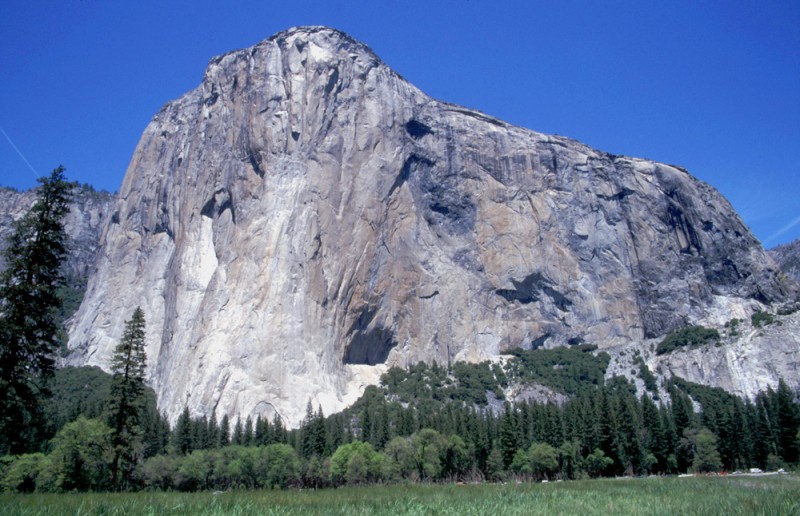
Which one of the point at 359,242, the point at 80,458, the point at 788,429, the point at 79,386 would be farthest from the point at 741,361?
the point at 79,386

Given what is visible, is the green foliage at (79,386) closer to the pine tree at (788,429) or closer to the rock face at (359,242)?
the rock face at (359,242)

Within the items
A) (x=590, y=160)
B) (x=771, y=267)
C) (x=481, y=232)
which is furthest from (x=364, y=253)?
(x=771, y=267)

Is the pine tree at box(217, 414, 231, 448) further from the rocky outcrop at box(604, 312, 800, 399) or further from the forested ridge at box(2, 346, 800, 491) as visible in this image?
the rocky outcrop at box(604, 312, 800, 399)

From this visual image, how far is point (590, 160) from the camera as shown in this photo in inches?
6772

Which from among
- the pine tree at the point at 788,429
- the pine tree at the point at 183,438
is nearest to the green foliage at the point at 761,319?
the pine tree at the point at 788,429

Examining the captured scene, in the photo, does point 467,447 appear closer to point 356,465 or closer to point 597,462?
point 597,462

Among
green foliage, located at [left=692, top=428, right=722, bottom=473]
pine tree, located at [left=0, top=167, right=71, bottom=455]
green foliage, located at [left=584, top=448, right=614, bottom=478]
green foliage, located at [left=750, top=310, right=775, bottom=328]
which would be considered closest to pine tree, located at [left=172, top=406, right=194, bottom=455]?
green foliage, located at [left=584, top=448, right=614, bottom=478]

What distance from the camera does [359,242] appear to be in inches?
5458

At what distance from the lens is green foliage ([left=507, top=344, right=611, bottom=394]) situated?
447 ft

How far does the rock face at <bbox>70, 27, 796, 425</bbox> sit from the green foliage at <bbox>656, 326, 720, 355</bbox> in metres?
7.23

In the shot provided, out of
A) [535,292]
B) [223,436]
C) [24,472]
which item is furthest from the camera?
[535,292]

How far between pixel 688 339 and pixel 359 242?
7896 cm

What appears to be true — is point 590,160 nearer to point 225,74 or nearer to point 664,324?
point 664,324

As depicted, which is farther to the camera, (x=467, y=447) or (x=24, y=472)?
(x=467, y=447)
